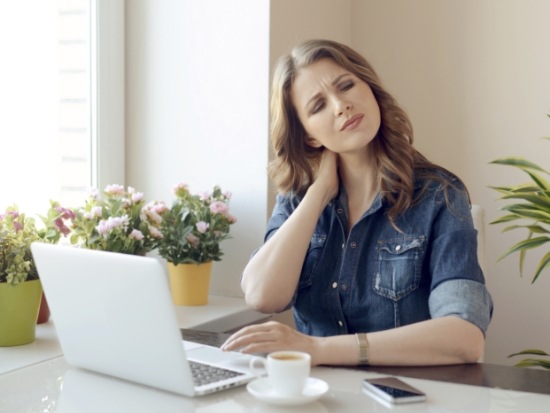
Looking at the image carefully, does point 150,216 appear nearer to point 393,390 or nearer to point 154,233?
point 154,233

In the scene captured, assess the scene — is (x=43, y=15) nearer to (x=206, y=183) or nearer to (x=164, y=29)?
(x=164, y=29)

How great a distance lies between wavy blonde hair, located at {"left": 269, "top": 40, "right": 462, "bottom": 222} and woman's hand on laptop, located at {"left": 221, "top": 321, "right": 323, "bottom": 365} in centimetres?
47

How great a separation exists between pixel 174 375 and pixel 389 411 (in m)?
0.34

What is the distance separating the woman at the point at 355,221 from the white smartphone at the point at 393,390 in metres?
0.37

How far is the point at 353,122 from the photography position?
1.80 metres

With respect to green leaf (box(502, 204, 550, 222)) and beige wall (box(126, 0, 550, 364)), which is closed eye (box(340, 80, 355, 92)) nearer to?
beige wall (box(126, 0, 550, 364))

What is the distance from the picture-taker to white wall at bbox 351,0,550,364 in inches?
99.0

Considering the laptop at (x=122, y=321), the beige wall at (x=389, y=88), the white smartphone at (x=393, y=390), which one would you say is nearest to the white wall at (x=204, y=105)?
the beige wall at (x=389, y=88)

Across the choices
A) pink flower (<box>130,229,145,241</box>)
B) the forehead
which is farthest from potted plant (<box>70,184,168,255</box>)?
the forehead

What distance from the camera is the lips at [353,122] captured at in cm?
180

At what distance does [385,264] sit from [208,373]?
0.61 m

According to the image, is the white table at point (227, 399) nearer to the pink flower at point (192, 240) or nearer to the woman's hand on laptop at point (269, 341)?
the woman's hand on laptop at point (269, 341)

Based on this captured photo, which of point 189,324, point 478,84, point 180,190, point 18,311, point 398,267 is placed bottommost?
point 189,324

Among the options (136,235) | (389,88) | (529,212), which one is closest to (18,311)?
(136,235)
